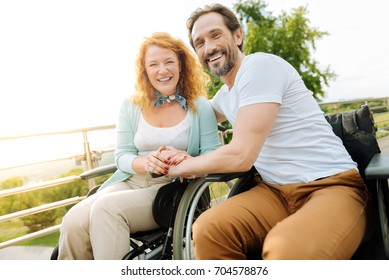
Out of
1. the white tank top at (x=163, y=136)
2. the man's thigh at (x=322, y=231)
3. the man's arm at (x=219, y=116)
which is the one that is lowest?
the man's thigh at (x=322, y=231)

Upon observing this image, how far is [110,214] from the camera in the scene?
48.9 inches

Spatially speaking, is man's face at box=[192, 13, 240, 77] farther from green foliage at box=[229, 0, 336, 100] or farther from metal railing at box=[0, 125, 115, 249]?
green foliage at box=[229, 0, 336, 100]

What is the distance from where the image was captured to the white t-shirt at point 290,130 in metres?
1.12

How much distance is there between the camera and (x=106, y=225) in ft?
4.05

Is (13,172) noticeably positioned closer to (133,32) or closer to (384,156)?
(133,32)

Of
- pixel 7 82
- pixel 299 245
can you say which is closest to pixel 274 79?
pixel 299 245

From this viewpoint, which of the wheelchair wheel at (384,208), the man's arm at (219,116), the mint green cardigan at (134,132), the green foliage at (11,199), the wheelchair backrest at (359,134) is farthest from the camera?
the green foliage at (11,199)

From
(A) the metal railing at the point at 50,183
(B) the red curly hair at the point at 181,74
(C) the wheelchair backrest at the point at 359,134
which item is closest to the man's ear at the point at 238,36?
(B) the red curly hair at the point at 181,74

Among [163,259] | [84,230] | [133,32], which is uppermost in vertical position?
[133,32]

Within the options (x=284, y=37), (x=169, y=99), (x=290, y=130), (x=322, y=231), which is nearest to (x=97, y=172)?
(x=169, y=99)

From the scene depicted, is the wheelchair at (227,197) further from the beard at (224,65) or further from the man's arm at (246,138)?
the beard at (224,65)

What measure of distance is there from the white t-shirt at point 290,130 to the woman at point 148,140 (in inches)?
13.5

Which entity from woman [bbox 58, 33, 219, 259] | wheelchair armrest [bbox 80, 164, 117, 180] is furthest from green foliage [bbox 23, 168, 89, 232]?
woman [bbox 58, 33, 219, 259]
